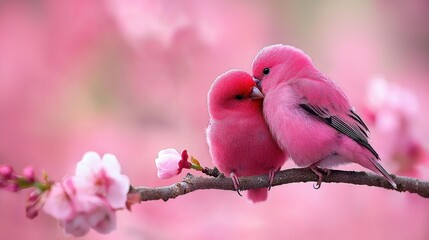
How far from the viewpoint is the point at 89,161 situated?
770 mm

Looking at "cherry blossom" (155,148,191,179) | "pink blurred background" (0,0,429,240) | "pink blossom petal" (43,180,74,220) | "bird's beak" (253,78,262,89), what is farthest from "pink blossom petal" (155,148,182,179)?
"pink blurred background" (0,0,429,240)

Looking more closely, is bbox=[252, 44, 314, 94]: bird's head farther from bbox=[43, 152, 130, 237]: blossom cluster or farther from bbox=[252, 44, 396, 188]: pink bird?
bbox=[43, 152, 130, 237]: blossom cluster

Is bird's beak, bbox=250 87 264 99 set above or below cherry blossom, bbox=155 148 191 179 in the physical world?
above

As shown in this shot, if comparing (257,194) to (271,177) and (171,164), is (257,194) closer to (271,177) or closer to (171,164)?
(271,177)

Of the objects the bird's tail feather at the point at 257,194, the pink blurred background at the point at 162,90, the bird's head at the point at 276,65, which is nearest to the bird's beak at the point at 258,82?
the bird's head at the point at 276,65

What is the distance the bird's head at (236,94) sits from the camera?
1000 mm

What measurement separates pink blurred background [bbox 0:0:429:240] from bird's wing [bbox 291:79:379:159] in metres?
0.40

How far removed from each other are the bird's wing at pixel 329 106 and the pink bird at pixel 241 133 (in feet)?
0.22

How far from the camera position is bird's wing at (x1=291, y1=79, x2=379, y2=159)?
1.00 m

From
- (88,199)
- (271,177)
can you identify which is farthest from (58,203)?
(271,177)

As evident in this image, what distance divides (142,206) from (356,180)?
0.70 meters

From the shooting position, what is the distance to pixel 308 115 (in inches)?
40.3

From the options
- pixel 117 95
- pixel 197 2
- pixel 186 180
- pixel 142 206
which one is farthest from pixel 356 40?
pixel 186 180

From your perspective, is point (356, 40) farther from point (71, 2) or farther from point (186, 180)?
point (186, 180)
